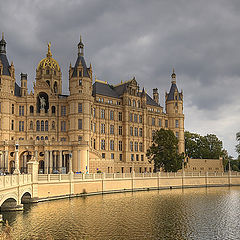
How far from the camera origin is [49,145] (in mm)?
73125

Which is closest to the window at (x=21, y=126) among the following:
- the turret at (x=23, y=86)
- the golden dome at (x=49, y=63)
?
the turret at (x=23, y=86)

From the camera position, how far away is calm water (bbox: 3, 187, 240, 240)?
2908 cm

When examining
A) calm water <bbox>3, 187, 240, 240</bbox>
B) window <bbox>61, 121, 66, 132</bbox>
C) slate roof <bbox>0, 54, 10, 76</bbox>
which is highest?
slate roof <bbox>0, 54, 10, 76</bbox>

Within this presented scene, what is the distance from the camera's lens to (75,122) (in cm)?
8062

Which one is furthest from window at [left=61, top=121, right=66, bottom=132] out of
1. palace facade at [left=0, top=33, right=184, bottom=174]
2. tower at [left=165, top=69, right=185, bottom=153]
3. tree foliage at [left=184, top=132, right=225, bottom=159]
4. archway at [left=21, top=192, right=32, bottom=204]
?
tree foliage at [left=184, top=132, right=225, bottom=159]

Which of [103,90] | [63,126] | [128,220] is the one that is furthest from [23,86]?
[128,220]

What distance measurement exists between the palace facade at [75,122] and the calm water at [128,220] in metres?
25.6

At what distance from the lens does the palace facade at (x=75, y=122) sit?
2916 inches

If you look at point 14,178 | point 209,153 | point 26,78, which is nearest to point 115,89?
point 26,78

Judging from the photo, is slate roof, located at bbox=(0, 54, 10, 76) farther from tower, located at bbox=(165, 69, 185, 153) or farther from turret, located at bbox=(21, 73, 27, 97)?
tower, located at bbox=(165, 69, 185, 153)

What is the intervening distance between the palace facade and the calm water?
25631 mm

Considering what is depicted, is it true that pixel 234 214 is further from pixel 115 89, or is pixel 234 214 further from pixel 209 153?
pixel 209 153

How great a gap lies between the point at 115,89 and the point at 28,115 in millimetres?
27302

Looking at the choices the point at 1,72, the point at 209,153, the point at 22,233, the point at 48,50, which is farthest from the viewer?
the point at 209,153
